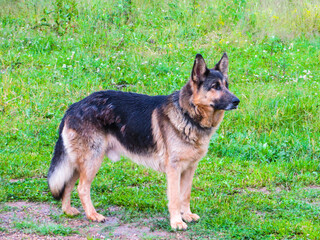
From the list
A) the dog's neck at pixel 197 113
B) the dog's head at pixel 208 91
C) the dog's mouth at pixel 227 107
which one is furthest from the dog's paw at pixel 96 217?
the dog's mouth at pixel 227 107

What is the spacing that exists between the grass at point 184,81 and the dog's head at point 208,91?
128cm

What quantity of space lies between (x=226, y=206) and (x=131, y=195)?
124cm

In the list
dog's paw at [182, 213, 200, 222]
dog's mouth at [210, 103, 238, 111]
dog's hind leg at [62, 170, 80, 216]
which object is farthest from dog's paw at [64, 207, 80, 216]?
dog's mouth at [210, 103, 238, 111]

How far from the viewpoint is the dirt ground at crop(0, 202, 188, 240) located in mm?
4535

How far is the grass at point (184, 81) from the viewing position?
5469 millimetres

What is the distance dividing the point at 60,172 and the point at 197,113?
1.74 metres

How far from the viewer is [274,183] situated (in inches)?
238

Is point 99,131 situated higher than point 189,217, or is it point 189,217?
point 99,131

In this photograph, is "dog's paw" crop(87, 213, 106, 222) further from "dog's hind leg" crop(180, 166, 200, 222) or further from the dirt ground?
"dog's hind leg" crop(180, 166, 200, 222)

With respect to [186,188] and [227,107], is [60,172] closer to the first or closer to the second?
[186,188]

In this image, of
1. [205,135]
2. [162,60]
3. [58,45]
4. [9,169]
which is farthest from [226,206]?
[58,45]

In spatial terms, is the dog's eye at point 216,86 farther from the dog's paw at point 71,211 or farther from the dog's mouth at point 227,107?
the dog's paw at point 71,211

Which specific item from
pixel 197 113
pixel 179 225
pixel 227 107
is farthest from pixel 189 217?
pixel 227 107

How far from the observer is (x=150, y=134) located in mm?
5066
